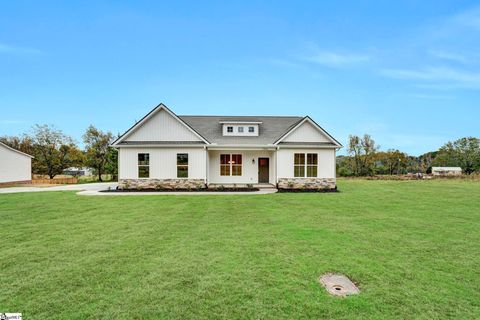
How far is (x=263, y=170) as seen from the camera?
19.4m

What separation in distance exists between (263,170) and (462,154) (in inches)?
1641

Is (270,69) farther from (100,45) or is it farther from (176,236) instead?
(176,236)

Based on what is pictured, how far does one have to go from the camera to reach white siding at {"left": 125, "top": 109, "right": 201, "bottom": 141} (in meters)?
17.0

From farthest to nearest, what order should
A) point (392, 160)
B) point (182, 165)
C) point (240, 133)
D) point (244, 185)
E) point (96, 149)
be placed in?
point (392, 160)
point (96, 149)
point (240, 133)
point (244, 185)
point (182, 165)

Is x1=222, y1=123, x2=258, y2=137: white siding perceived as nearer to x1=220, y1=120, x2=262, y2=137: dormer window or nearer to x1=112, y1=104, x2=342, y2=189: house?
x1=220, y1=120, x2=262, y2=137: dormer window

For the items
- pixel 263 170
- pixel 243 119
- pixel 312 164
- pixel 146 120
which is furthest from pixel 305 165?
pixel 146 120

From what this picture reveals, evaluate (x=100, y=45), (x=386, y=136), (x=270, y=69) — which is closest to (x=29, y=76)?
(x=100, y=45)

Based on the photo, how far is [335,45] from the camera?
19578 mm

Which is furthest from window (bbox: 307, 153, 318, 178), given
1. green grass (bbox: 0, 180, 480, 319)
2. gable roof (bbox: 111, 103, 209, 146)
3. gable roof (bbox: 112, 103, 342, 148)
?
green grass (bbox: 0, 180, 480, 319)

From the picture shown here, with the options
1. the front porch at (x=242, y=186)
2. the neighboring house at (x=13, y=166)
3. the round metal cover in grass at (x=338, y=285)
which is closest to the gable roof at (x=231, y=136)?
the front porch at (x=242, y=186)

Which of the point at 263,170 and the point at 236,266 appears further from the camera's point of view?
the point at 263,170

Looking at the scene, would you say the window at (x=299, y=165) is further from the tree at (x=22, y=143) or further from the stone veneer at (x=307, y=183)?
the tree at (x=22, y=143)

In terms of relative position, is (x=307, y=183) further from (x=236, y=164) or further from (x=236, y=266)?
(x=236, y=266)

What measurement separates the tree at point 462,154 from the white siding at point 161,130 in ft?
153
